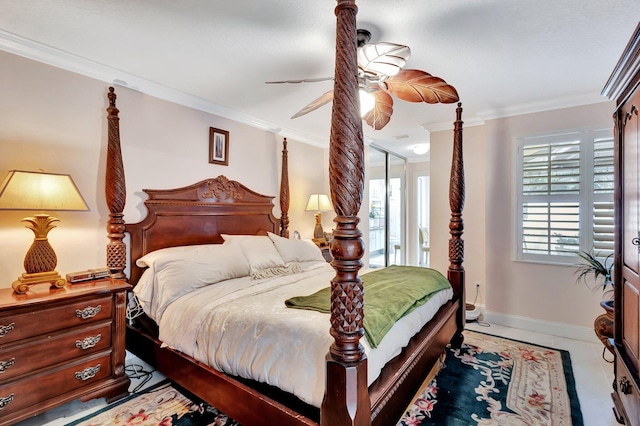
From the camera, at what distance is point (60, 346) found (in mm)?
1886

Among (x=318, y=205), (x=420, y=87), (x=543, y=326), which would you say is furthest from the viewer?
(x=318, y=205)

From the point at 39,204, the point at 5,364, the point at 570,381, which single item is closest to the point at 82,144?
the point at 39,204

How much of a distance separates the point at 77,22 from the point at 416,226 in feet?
19.2

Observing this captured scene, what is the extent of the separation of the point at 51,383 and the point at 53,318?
0.38m

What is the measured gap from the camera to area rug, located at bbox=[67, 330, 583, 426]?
6.31 ft

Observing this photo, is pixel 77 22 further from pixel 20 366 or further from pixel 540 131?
pixel 540 131

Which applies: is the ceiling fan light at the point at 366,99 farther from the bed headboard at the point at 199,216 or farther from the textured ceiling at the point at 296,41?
the bed headboard at the point at 199,216

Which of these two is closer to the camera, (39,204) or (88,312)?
(39,204)

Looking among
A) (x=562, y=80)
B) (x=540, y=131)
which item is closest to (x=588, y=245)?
(x=540, y=131)

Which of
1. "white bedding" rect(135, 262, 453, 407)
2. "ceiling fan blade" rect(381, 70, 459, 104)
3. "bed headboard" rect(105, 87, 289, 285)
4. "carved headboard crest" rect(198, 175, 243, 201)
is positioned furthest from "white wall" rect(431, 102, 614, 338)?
"carved headboard crest" rect(198, 175, 243, 201)

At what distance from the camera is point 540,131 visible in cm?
338

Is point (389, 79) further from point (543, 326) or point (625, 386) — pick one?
point (543, 326)

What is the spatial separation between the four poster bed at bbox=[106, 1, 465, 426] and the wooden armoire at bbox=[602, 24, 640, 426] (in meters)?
0.98

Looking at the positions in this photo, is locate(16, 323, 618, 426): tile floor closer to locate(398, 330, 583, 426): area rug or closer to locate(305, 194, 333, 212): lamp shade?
locate(398, 330, 583, 426): area rug
